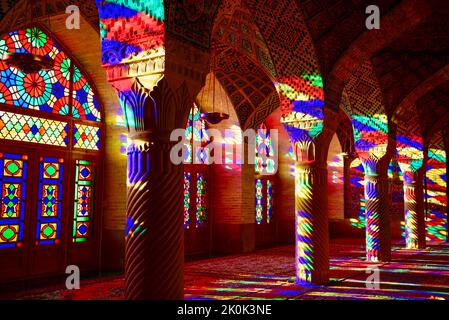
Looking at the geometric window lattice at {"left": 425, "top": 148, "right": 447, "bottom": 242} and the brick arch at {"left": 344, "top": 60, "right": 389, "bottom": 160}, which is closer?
the brick arch at {"left": 344, "top": 60, "right": 389, "bottom": 160}

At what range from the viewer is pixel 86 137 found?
376 inches

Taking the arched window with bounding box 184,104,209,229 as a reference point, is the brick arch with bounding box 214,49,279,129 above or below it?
above

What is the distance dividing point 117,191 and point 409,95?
688 cm

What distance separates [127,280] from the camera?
4.27 m

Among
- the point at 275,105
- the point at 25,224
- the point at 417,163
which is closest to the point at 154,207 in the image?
the point at 25,224

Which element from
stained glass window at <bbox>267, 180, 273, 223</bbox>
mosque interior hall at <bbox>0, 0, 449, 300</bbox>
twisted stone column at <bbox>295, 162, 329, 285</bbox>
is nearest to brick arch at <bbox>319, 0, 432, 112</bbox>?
mosque interior hall at <bbox>0, 0, 449, 300</bbox>

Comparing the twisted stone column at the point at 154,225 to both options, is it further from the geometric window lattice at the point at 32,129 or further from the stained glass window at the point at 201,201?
the stained glass window at the point at 201,201

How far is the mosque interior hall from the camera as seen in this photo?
4430 mm

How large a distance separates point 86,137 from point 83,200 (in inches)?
49.8

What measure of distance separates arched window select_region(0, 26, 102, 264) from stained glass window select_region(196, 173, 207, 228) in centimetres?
358

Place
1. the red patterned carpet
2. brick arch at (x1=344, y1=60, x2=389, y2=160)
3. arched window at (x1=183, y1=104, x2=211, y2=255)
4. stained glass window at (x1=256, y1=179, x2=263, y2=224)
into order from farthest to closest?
1. stained glass window at (x1=256, y1=179, x2=263, y2=224)
2. arched window at (x1=183, y1=104, x2=211, y2=255)
3. brick arch at (x1=344, y1=60, x2=389, y2=160)
4. the red patterned carpet

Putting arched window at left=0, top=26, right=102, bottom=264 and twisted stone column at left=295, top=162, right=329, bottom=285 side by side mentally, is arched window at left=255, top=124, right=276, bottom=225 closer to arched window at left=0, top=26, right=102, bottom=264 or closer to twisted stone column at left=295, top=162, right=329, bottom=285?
arched window at left=0, top=26, right=102, bottom=264

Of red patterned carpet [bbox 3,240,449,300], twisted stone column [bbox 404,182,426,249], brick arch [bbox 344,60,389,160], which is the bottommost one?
red patterned carpet [bbox 3,240,449,300]

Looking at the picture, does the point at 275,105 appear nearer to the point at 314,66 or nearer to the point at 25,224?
the point at 314,66
